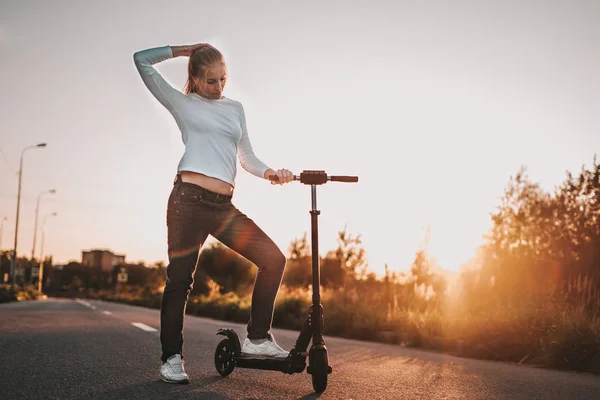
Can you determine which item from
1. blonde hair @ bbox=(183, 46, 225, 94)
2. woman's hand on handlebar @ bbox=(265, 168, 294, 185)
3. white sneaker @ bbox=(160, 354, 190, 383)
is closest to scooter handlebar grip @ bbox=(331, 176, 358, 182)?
woman's hand on handlebar @ bbox=(265, 168, 294, 185)

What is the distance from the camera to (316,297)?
3.43m

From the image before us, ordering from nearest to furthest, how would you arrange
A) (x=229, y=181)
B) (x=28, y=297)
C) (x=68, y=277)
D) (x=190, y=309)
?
(x=229, y=181) → (x=190, y=309) → (x=28, y=297) → (x=68, y=277)

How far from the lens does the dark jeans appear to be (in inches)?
142

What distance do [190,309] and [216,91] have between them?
2195 centimetres

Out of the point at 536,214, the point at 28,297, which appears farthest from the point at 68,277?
the point at 536,214

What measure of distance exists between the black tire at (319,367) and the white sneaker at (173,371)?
29.1 inches

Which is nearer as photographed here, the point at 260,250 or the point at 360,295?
the point at 260,250

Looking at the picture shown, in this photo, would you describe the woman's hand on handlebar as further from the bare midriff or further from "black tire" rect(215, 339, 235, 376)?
"black tire" rect(215, 339, 235, 376)

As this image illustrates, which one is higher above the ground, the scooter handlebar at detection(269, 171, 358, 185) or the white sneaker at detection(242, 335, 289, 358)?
the scooter handlebar at detection(269, 171, 358, 185)

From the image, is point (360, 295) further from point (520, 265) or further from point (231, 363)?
point (231, 363)

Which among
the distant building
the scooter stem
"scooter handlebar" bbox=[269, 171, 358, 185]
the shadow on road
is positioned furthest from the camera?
the distant building

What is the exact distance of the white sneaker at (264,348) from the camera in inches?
144

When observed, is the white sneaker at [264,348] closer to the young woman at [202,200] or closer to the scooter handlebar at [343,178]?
the young woman at [202,200]

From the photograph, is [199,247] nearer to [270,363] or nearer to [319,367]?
[270,363]
